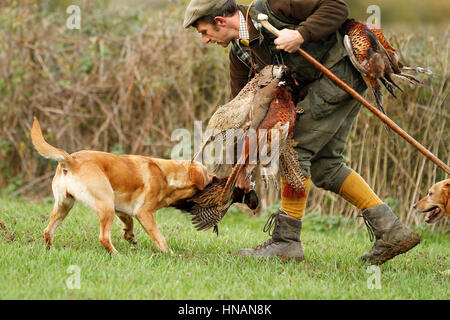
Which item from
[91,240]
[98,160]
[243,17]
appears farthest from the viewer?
[91,240]

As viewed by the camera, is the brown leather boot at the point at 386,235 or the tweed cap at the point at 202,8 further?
the brown leather boot at the point at 386,235

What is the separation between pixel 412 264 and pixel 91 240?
2.58 m

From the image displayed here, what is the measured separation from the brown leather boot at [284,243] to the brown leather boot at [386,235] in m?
0.52

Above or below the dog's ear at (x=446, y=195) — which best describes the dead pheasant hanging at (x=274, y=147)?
above

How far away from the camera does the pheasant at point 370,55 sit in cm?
378

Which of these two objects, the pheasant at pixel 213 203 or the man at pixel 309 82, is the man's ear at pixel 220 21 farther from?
the pheasant at pixel 213 203

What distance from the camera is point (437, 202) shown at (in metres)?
4.84

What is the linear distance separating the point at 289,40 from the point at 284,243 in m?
1.56

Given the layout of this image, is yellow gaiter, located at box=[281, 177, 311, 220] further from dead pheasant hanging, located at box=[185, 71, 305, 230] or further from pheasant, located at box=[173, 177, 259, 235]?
pheasant, located at box=[173, 177, 259, 235]

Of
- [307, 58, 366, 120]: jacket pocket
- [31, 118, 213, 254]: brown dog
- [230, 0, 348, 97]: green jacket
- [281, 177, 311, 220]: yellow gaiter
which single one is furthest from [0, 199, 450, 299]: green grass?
[230, 0, 348, 97]: green jacket

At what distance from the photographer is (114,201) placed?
14.4 feet

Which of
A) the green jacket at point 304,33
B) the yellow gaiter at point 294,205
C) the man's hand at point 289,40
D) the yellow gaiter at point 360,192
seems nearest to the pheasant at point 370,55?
the green jacket at point 304,33
